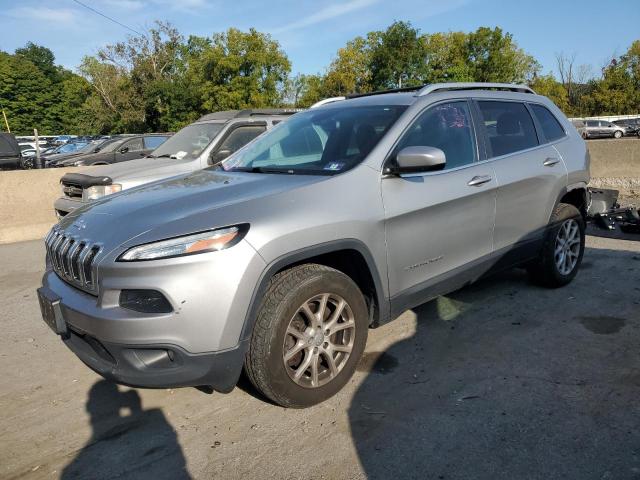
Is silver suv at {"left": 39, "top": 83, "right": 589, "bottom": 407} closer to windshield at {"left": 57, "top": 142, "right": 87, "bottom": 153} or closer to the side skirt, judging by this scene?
the side skirt

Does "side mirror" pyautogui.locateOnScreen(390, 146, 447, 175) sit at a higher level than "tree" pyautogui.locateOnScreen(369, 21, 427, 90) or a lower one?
lower

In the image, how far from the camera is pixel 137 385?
8.32ft

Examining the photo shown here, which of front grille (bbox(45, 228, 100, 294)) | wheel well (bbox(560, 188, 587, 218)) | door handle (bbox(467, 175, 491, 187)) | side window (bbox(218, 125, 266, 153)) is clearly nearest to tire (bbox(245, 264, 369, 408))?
front grille (bbox(45, 228, 100, 294))

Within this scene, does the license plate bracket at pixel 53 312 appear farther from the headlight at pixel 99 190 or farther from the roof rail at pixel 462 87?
the headlight at pixel 99 190

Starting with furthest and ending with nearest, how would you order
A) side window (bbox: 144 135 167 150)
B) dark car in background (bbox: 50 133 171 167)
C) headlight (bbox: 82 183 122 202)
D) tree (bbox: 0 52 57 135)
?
tree (bbox: 0 52 57 135)
side window (bbox: 144 135 167 150)
dark car in background (bbox: 50 133 171 167)
headlight (bbox: 82 183 122 202)

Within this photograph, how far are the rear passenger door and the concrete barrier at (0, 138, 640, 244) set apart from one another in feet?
19.4

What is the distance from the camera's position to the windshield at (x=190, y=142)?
7.57 metres

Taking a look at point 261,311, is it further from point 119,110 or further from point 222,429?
point 119,110

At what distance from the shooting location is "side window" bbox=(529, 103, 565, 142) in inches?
186

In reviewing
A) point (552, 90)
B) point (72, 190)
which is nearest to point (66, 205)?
point (72, 190)

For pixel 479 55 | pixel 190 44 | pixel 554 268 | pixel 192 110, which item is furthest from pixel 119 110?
pixel 554 268

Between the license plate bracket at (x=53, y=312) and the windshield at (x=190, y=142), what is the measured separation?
465 centimetres

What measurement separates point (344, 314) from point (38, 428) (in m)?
1.89

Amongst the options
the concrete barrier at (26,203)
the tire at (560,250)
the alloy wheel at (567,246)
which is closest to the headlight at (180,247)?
the tire at (560,250)
